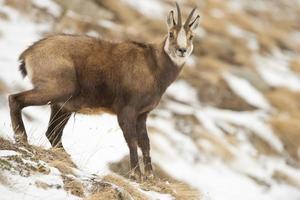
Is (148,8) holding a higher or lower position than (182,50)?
higher

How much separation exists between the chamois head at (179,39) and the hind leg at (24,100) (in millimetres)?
1591

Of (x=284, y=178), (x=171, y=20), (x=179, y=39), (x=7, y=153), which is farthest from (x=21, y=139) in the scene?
(x=284, y=178)

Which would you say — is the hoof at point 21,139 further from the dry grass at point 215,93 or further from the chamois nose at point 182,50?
the dry grass at point 215,93

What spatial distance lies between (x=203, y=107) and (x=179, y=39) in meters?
10.6

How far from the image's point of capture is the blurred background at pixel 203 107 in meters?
14.2

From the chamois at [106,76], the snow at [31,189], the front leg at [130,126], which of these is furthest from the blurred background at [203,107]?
the snow at [31,189]

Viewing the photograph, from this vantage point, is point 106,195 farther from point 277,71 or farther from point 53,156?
point 277,71

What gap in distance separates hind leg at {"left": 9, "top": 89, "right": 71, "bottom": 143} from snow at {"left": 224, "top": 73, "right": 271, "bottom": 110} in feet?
42.1

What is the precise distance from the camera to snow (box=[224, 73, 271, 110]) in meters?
20.6

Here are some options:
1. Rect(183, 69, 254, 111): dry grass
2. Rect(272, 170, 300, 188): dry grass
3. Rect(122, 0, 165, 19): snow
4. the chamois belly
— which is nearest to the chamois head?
→ the chamois belly

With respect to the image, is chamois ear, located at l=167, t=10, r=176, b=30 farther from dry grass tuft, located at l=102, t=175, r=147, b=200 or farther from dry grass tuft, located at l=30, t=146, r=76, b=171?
dry grass tuft, located at l=102, t=175, r=147, b=200

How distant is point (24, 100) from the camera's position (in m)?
8.14

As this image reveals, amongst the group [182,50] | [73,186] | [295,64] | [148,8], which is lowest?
[73,186]

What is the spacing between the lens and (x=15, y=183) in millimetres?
5816
